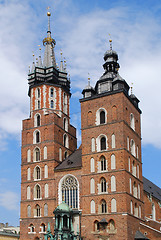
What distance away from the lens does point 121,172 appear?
4347 cm

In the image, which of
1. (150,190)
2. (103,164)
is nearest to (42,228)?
(103,164)

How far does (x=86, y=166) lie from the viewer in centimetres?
4597

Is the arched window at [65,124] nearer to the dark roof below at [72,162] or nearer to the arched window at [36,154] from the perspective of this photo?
the dark roof below at [72,162]

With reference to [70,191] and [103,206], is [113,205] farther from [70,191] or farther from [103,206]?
[70,191]

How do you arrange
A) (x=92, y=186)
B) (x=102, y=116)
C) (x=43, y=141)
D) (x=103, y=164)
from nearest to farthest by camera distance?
(x=92, y=186), (x=103, y=164), (x=102, y=116), (x=43, y=141)

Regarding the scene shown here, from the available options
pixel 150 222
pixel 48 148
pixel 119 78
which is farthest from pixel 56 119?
pixel 150 222

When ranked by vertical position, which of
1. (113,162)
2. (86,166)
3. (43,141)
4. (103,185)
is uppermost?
(43,141)

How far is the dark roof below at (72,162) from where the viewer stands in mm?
47428

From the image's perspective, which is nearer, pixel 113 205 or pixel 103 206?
pixel 113 205

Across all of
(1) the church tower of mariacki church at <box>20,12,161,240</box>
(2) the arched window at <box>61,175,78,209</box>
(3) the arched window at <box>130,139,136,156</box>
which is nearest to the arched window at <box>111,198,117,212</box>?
(1) the church tower of mariacki church at <box>20,12,161,240</box>

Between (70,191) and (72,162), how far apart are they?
3.61 meters

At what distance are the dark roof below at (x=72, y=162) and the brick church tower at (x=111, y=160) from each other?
5.00ft

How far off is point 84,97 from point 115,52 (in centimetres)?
875

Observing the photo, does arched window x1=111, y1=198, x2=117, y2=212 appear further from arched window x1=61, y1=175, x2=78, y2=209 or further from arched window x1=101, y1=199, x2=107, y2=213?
arched window x1=61, y1=175, x2=78, y2=209
